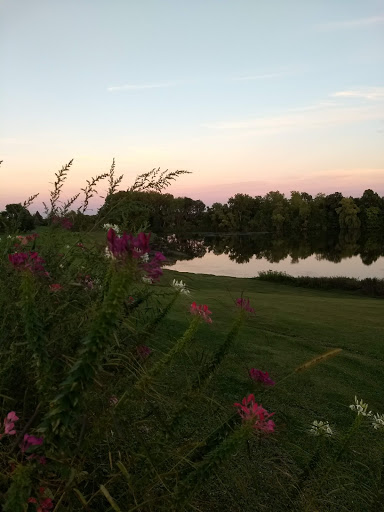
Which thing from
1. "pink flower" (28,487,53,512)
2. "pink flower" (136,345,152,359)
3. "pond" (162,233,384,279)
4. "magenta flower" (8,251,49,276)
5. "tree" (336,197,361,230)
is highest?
"tree" (336,197,361,230)

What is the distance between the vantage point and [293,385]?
6.86 metres

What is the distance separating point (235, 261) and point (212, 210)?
80.2 m

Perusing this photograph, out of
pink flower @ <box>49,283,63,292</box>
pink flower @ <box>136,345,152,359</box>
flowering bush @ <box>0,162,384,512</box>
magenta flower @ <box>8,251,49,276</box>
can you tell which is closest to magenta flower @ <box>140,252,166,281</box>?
flowering bush @ <box>0,162,384,512</box>

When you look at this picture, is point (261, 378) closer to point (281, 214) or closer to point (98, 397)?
point (98, 397)

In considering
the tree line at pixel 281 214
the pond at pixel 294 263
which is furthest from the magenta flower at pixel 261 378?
the tree line at pixel 281 214

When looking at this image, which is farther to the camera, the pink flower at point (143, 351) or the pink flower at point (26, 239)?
the pink flower at point (26, 239)

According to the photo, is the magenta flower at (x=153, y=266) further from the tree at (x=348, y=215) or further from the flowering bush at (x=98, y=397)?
the tree at (x=348, y=215)

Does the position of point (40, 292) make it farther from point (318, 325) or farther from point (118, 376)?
point (318, 325)

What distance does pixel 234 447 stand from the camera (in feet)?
5.79

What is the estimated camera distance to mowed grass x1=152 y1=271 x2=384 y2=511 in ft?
11.0

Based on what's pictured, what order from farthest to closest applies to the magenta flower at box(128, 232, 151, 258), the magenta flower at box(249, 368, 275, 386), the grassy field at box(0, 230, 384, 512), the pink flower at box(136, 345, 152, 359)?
the pink flower at box(136, 345, 152, 359)
the magenta flower at box(249, 368, 275, 386)
the grassy field at box(0, 230, 384, 512)
the magenta flower at box(128, 232, 151, 258)

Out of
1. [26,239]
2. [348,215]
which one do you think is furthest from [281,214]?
[26,239]

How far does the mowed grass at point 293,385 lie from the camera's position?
3.36 meters

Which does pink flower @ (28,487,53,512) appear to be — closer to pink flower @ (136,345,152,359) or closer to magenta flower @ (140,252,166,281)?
pink flower @ (136,345,152,359)
